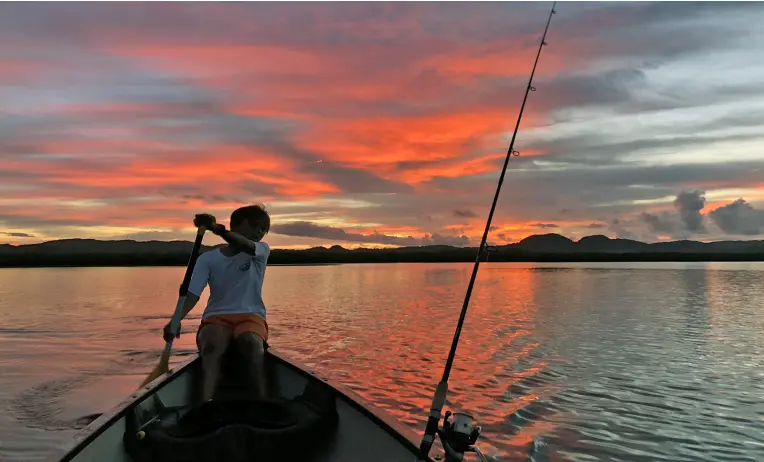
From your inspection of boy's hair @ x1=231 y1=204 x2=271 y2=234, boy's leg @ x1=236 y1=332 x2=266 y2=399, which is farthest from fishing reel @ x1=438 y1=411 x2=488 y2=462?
boy's hair @ x1=231 y1=204 x2=271 y2=234

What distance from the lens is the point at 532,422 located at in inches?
354

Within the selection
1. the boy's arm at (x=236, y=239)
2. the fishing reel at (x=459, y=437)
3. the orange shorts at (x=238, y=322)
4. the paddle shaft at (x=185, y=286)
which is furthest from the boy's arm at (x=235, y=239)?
the fishing reel at (x=459, y=437)

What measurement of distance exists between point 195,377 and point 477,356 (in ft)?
31.0

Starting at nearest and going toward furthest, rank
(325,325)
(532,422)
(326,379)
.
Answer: (326,379), (532,422), (325,325)

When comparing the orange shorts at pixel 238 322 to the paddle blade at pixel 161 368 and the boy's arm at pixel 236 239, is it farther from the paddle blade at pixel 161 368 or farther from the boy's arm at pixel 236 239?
the paddle blade at pixel 161 368

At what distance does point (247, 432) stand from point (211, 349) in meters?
1.97

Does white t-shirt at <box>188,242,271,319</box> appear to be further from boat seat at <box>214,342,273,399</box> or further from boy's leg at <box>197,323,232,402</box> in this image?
boat seat at <box>214,342,273,399</box>

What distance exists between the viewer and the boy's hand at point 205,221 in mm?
5977

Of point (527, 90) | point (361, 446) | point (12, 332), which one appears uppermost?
point (527, 90)

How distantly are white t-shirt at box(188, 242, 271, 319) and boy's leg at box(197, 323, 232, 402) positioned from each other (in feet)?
0.78

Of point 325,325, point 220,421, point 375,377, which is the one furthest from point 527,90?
point 325,325

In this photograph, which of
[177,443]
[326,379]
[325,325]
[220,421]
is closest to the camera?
[177,443]

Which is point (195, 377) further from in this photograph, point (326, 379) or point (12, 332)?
point (12, 332)

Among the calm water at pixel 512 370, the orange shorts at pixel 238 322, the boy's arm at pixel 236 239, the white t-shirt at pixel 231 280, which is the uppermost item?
the boy's arm at pixel 236 239
